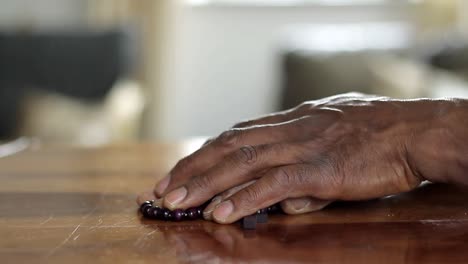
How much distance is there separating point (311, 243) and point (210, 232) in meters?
0.12

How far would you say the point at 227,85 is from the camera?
575 centimetres

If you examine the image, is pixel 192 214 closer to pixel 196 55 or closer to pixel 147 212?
pixel 147 212

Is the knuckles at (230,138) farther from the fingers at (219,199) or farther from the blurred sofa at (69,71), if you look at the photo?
the blurred sofa at (69,71)

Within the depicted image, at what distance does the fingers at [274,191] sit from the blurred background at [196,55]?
9.68ft

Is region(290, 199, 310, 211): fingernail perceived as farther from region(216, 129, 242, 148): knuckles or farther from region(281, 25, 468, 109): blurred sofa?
region(281, 25, 468, 109): blurred sofa

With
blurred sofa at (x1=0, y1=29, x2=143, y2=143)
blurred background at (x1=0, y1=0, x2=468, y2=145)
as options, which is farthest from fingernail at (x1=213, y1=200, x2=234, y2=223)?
blurred sofa at (x1=0, y1=29, x2=143, y2=143)

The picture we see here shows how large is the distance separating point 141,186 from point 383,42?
3594 mm

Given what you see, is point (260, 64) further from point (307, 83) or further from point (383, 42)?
point (307, 83)

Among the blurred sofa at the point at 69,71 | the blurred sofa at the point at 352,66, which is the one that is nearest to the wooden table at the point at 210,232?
the blurred sofa at the point at 352,66

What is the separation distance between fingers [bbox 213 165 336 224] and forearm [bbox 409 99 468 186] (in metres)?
0.12

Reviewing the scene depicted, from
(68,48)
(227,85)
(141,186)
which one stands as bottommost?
(227,85)

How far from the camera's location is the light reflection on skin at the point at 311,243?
2.60 ft

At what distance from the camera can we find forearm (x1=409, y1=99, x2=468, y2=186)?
3.27 ft

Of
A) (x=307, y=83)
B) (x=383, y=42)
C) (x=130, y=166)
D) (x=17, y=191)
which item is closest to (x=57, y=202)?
(x=17, y=191)
